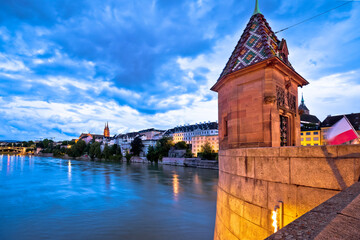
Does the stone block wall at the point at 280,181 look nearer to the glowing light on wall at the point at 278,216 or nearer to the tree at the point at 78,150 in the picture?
the glowing light on wall at the point at 278,216

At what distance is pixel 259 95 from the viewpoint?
25.3 ft

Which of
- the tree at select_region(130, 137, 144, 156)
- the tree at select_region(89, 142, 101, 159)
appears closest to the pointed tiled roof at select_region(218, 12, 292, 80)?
the tree at select_region(130, 137, 144, 156)

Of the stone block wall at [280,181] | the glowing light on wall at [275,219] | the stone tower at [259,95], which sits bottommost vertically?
the glowing light on wall at [275,219]

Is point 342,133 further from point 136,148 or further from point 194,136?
point 194,136

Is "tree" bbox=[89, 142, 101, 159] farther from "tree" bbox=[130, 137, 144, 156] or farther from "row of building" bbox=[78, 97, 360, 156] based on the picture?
"tree" bbox=[130, 137, 144, 156]

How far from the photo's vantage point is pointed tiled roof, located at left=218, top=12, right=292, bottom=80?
816cm

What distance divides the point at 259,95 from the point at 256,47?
2077 mm

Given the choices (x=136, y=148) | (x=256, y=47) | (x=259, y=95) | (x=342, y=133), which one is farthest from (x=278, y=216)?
(x=136, y=148)

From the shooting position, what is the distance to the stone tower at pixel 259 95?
7594mm

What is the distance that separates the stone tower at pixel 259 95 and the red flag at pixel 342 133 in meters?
2.10

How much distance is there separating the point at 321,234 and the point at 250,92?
6.70m

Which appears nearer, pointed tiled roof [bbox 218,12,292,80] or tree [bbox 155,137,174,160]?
pointed tiled roof [bbox 218,12,292,80]

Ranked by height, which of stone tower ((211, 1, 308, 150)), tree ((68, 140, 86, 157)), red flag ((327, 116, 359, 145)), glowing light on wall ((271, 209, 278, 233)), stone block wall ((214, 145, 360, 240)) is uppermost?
stone tower ((211, 1, 308, 150))

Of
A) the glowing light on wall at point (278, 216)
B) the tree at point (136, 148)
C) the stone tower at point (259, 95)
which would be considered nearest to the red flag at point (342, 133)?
the stone tower at point (259, 95)
